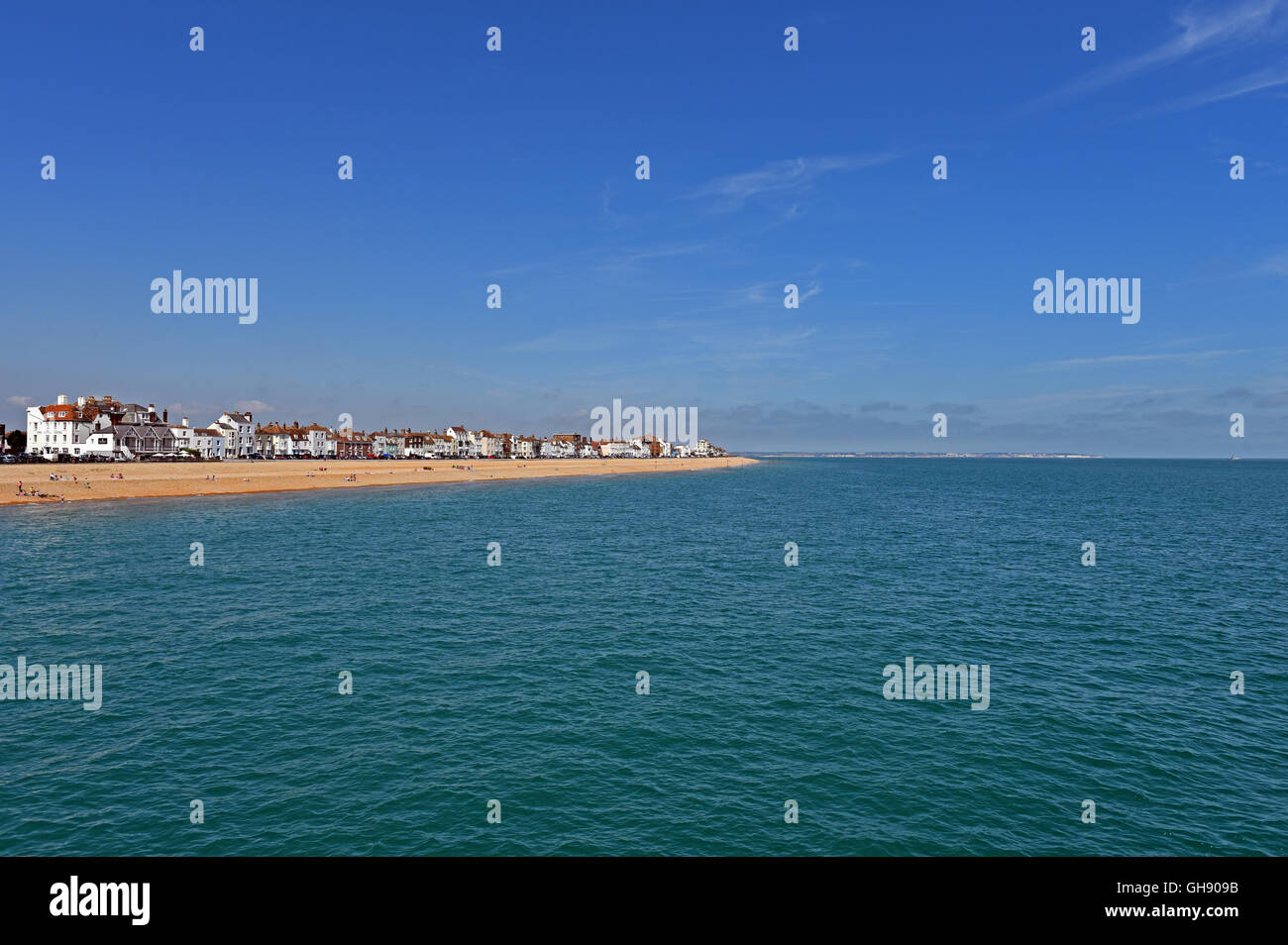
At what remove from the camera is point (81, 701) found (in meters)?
22.8

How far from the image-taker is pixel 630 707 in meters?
23.5

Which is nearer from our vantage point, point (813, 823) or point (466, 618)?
point (813, 823)

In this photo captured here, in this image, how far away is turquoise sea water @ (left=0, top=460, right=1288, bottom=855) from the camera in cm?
1622

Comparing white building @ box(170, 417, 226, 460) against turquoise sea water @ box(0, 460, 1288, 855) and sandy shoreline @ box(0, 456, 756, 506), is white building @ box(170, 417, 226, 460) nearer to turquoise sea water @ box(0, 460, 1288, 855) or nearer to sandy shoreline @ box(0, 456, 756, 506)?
sandy shoreline @ box(0, 456, 756, 506)

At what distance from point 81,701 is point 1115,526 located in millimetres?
98377

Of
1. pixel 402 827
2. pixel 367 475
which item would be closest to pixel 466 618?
pixel 402 827

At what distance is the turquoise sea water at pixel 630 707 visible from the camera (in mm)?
16219
